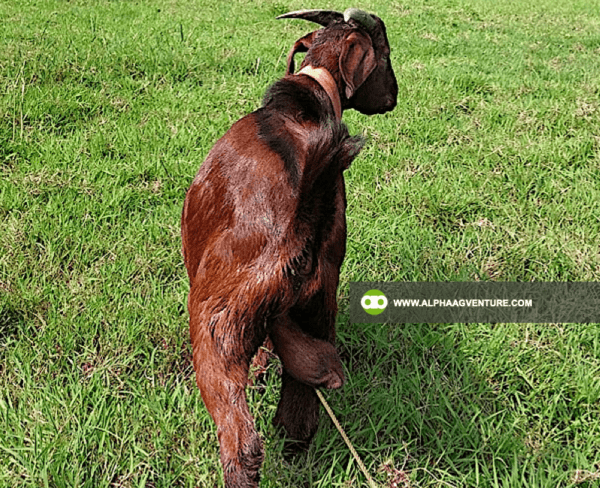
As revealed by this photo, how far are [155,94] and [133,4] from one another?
3.51 m

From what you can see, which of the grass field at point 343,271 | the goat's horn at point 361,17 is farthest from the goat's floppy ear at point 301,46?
the grass field at point 343,271

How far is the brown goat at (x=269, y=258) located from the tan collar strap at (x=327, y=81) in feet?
0.14

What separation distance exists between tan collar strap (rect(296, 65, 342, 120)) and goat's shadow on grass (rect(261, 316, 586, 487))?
116 cm

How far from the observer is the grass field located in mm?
2201

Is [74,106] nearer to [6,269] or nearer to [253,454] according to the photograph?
[6,269]

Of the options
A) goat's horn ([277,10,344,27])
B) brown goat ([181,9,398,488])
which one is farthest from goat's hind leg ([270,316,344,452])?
goat's horn ([277,10,344,27])

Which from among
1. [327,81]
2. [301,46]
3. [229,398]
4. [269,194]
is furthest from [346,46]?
[229,398]

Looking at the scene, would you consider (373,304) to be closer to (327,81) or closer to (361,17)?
(327,81)

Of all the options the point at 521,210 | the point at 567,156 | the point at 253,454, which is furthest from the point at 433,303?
the point at 567,156

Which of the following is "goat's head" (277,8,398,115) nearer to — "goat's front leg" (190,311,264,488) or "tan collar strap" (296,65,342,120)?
"tan collar strap" (296,65,342,120)

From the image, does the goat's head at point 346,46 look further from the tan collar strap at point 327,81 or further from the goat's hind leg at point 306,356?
the goat's hind leg at point 306,356

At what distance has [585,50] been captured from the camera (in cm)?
773

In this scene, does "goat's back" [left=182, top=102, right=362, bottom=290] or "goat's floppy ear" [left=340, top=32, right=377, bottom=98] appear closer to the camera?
"goat's back" [left=182, top=102, right=362, bottom=290]

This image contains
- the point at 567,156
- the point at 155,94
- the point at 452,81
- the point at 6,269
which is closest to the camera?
the point at 6,269
